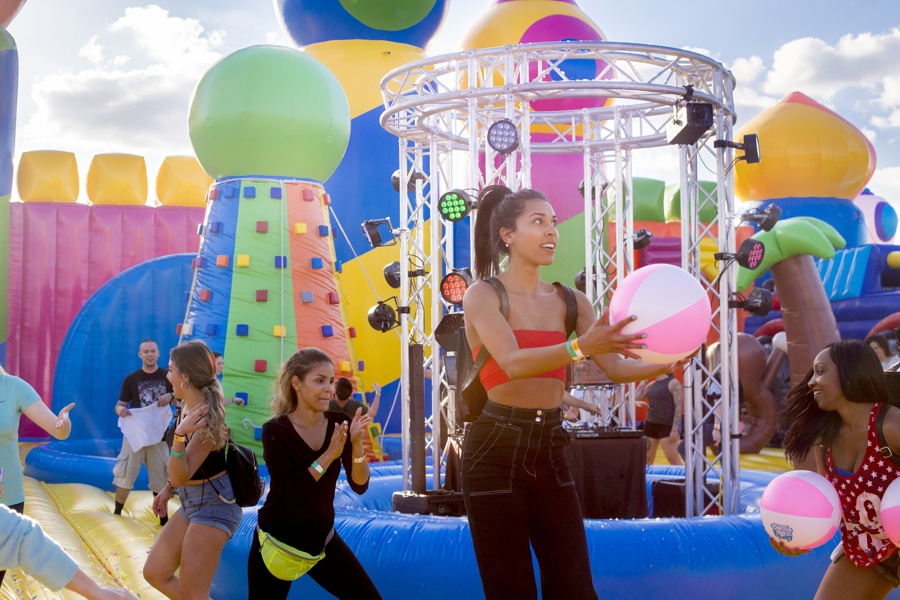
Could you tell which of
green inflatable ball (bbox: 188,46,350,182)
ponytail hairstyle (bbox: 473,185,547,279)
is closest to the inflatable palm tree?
green inflatable ball (bbox: 188,46,350,182)

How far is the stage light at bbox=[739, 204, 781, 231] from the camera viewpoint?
9.20m

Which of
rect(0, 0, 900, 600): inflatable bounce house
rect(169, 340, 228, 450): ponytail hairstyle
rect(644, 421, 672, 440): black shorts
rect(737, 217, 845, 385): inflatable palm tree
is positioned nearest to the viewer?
rect(169, 340, 228, 450): ponytail hairstyle

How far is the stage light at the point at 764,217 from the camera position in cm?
920

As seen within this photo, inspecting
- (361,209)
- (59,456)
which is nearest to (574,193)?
(361,209)

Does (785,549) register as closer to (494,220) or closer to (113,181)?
(494,220)

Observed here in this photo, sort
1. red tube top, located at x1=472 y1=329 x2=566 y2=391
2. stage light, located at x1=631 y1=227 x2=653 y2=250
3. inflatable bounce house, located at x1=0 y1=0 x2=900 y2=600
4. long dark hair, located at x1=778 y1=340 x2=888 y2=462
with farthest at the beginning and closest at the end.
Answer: stage light, located at x1=631 y1=227 x2=653 y2=250 → inflatable bounce house, located at x1=0 y1=0 x2=900 y2=600 → long dark hair, located at x1=778 y1=340 x2=888 y2=462 → red tube top, located at x1=472 y1=329 x2=566 y2=391

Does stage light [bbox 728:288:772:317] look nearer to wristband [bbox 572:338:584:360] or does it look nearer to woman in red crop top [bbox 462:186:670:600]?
woman in red crop top [bbox 462:186:670:600]

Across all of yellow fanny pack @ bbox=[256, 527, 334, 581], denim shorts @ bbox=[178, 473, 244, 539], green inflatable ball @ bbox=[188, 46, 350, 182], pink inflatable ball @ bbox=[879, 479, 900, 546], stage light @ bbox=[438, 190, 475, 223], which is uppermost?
green inflatable ball @ bbox=[188, 46, 350, 182]

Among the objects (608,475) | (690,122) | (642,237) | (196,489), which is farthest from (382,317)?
(196,489)

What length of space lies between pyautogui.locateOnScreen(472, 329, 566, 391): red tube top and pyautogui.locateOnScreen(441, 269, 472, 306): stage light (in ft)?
16.2

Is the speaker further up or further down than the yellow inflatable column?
further down

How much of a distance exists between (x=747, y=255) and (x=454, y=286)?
2641mm

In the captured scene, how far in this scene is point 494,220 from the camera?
3098 mm

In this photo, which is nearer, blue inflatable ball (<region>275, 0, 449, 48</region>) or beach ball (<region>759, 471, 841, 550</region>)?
beach ball (<region>759, 471, 841, 550</region>)
